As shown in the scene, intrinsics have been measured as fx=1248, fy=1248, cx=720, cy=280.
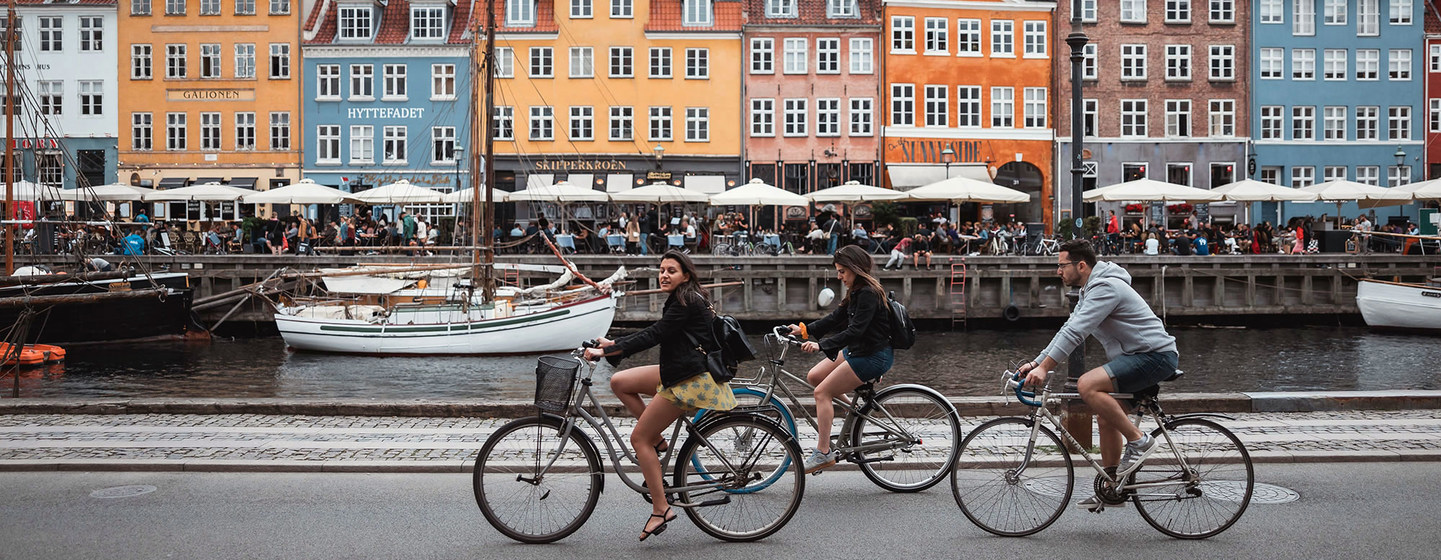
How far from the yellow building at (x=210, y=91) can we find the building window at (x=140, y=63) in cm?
4

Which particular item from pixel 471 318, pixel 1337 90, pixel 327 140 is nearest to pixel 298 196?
pixel 471 318

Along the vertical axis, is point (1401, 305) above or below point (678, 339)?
below

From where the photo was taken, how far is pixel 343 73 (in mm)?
49750

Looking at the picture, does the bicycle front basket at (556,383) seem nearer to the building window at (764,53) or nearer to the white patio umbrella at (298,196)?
the white patio umbrella at (298,196)

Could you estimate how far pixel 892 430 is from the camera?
8359 millimetres

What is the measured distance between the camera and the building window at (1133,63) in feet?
165

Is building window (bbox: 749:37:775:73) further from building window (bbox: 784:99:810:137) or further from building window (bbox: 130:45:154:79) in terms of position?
building window (bbox: 130:45:154:79)

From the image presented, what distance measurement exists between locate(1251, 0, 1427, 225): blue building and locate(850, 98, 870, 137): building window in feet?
52.3

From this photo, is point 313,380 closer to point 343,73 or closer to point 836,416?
point 836,416

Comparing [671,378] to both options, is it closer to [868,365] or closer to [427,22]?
[868,365]

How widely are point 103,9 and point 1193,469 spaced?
172ft

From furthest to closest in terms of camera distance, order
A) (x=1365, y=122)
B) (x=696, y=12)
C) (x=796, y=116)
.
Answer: (x=1365, y=122), (x=696, y=12), (x=796, y=116)

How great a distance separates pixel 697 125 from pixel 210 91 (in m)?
19.6

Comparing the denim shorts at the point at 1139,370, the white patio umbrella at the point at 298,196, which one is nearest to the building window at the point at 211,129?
the white patio umbrella at the point at 298,196
